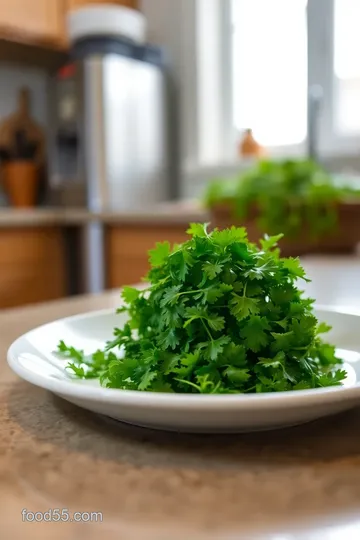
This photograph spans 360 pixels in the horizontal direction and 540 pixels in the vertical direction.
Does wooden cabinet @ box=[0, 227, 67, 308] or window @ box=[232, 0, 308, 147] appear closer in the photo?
wooden cabinet @ box=[0, 227, 67, 308]

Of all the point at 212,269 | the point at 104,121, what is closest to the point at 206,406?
the point at 212,269

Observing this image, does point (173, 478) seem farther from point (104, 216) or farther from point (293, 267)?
point (104, 216)

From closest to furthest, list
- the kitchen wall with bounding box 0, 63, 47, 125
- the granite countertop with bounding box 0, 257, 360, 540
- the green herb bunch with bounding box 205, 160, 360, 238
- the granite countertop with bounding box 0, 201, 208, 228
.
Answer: the granite countertop with bounding box 0, 257, 360, 540 → the green herb bunch with bounding box 205, 160, 360, 238 → the granite countertop with bounding box 0, 201, 208, 228 → the kitchen wall with bounding box 0, 63, 47, 125

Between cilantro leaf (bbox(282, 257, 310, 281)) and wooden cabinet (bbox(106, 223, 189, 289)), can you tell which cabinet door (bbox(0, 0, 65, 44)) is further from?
cilantro leaf (bbox(282, 257, 310, 281))
